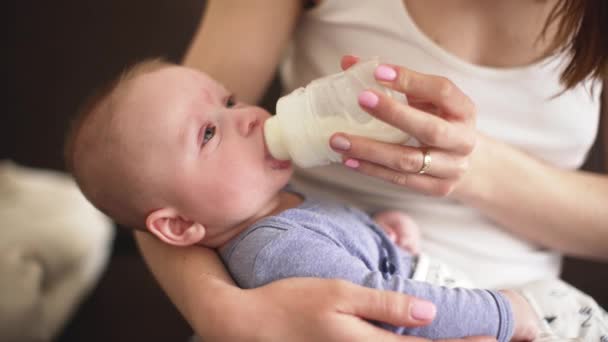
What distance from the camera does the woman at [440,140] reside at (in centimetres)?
71

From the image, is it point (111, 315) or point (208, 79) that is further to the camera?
point (111, 315)

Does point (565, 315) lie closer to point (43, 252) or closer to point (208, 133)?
point (208, 133)

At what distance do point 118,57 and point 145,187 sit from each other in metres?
0.98

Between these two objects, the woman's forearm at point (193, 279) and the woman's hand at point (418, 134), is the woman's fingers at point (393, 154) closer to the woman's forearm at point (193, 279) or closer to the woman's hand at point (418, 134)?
the woman's hand at point (418, 134)

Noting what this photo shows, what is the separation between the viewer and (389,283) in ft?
2.44

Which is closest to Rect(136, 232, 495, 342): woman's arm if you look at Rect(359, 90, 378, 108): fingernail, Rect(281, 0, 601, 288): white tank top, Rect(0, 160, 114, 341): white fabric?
Rect(359, 90, 378, 108): fingernail

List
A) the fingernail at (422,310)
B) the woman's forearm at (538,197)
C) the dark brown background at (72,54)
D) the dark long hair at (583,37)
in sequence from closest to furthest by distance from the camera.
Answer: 1. the fingernail at (422,310)
2. the dark long hair at (583,37)
3. the woman's forearm at (538,197)
4. the dark brown background at (72,54)

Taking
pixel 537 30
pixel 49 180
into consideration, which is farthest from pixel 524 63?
pixel 49 180

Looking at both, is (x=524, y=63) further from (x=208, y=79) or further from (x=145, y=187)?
(x=145, y=187)

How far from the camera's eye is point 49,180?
1591 millimetres

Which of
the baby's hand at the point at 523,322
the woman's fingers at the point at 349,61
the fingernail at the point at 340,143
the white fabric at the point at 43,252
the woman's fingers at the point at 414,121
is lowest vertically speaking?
the white fabric at the point at 43,252

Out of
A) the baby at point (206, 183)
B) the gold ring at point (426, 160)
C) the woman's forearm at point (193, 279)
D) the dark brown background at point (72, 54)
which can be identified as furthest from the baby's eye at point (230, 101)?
the dark brown background at point (72, 54)

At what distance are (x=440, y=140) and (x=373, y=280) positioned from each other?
0.19 meters

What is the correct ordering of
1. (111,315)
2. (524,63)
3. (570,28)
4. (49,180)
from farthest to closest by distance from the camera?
(49,180), (111,315), (524,63), (570,28)
